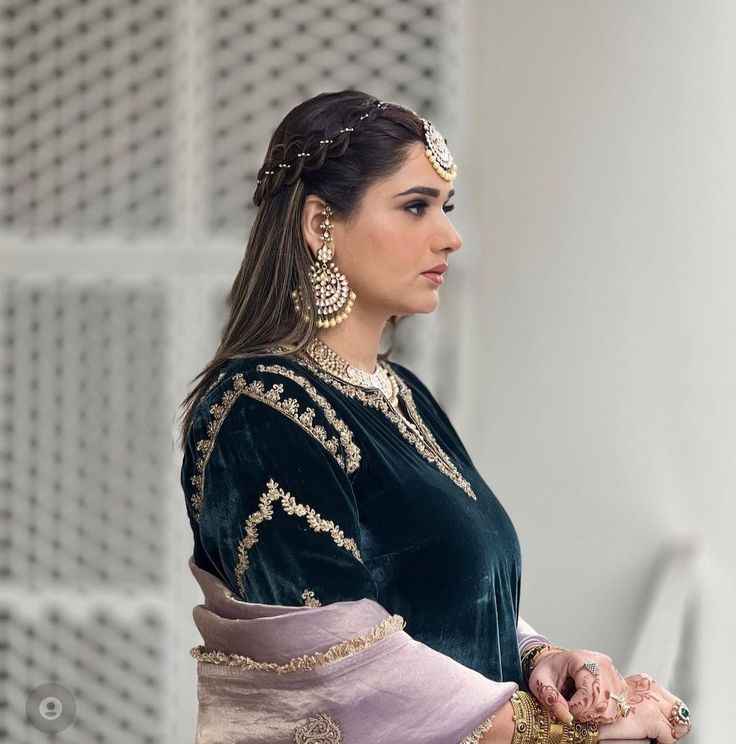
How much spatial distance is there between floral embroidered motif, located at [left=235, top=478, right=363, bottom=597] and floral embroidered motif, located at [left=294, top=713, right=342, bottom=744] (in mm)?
169

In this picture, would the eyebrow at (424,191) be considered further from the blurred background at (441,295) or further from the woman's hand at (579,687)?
the blurred background at (441,295)

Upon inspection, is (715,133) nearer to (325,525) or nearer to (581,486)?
(581,486)

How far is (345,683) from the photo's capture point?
4.18ft

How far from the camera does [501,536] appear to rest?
147 centimetres

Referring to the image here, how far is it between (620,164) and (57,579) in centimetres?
175

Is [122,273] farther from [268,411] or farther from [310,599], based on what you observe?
[310,599]

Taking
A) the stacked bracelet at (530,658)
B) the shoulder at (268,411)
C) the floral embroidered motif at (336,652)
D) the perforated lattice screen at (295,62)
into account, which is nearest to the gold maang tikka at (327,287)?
the shoulder at (268,411)

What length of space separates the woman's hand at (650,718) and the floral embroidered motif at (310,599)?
1.17ft

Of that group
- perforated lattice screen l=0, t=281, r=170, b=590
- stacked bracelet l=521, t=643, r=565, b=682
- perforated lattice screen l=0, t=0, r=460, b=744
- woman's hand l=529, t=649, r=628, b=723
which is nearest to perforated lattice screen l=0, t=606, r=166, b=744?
perforated lattice screen l=0, t=0, r=460, b=744

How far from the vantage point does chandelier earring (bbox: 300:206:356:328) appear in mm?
1468

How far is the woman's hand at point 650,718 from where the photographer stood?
4.47 ft

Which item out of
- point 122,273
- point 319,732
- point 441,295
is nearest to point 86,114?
point 122,273

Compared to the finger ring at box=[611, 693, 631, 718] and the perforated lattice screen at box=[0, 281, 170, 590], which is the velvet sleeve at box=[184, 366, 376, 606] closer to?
the finger ring at box=[611, 693, 631, 718]

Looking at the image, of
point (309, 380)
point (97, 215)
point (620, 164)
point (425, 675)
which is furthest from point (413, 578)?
point (97, 215)
